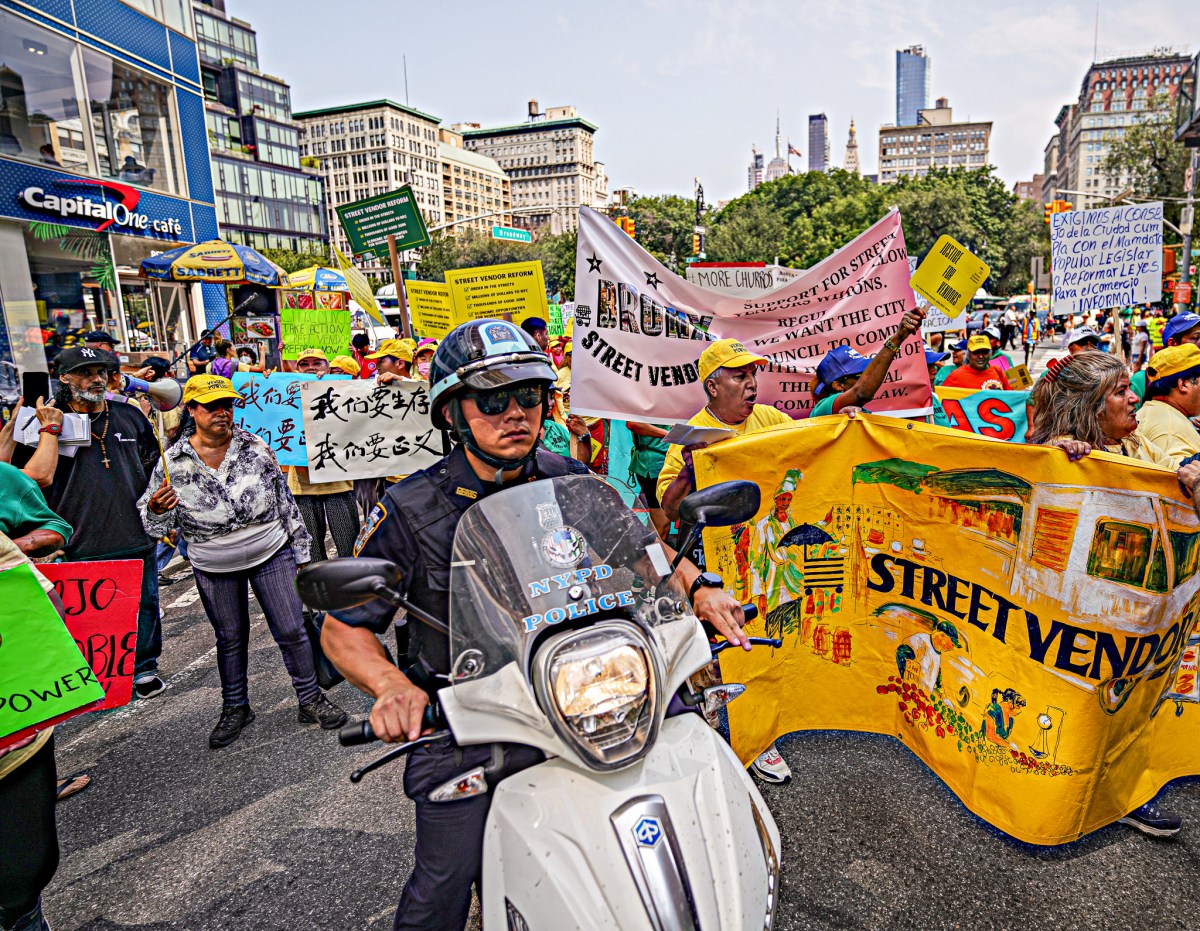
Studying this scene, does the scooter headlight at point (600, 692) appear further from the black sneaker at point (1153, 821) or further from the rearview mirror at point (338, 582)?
the black sneaker at point (1153, 821)

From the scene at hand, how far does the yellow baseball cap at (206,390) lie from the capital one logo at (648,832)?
11.9 ft

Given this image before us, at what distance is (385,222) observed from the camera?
9.35 m

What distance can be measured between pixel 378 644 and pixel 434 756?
0.33 m

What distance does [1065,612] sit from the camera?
113 inches

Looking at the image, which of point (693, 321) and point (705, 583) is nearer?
point (705, 583)

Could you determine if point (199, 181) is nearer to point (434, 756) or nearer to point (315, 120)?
point (434, 756)

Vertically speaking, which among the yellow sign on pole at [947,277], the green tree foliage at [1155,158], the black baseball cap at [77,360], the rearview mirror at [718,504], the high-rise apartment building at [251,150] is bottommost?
the rearview mirror at [718,504]

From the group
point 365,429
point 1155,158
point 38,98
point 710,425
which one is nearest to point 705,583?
point 710,425

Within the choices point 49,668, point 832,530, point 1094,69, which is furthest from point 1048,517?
point 1094,69

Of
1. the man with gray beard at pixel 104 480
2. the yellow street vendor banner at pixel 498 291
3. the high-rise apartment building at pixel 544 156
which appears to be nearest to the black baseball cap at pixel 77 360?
the man with gray beard at pixel 104 480

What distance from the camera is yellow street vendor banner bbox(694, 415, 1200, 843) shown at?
277 cm

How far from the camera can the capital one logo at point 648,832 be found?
148cm

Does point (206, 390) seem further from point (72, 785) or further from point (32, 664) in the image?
point (32, 664)

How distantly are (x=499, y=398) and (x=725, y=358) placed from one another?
2.01 m
